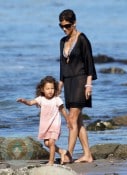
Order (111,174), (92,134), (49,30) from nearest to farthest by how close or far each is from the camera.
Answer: (111,174) → (92,134) → (49,30)

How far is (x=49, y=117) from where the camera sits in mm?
10094

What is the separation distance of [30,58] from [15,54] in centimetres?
140

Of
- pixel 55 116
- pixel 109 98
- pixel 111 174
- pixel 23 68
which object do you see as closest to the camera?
pixel 111 174

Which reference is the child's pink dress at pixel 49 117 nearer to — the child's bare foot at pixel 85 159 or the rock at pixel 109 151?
the child's bare foot at pixel 85 159

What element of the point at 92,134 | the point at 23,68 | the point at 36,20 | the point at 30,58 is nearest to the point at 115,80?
the point at 23,68

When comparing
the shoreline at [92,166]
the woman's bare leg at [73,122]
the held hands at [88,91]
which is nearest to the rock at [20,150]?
the shoreline at [92,166]

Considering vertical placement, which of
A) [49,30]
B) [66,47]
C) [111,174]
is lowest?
[111,174]

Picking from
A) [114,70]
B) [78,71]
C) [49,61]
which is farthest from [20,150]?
[49,61]

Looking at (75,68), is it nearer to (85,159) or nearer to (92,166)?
(85,159)

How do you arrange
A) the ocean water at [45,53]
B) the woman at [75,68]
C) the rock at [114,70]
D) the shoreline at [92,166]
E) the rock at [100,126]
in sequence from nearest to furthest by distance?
the shoreline at [92,166]
the woman at [75,68]
the rock at [100,126]
the ocean water at [45,53]
the rock at [114,70]

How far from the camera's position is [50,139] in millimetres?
10109

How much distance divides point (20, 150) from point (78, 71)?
137cm

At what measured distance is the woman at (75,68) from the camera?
33.8 feet

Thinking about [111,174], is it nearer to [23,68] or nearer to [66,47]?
[66,47]
